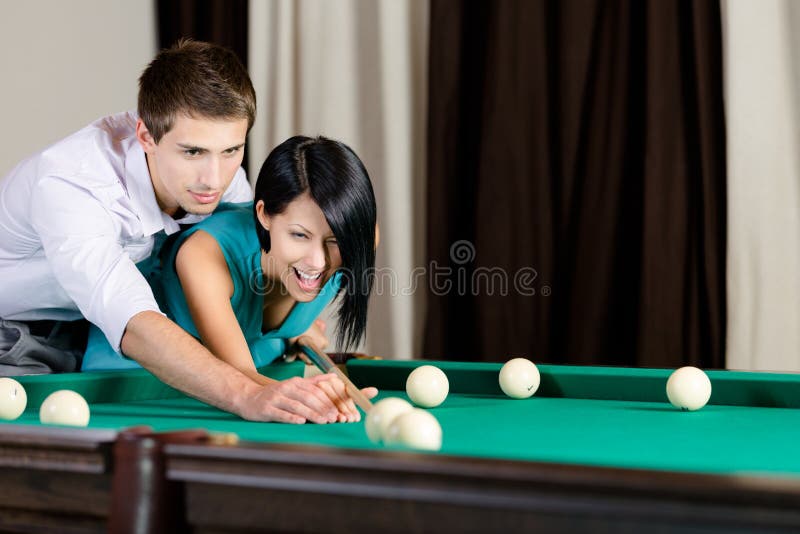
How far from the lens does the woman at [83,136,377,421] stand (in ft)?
6.91

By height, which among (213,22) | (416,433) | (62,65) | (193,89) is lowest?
(416,433)

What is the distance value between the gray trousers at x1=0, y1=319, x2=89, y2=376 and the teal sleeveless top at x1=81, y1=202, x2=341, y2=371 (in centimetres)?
12

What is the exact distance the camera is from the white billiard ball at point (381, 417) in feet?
4.59

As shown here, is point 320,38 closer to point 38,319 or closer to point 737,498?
point 38,319

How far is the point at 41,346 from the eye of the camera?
2.49 meters

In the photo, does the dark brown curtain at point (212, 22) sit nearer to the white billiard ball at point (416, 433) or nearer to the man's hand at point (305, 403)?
the man's hand at point (305, 403)

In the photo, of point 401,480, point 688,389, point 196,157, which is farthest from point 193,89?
point 401,480

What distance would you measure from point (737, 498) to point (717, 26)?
9.61 feet

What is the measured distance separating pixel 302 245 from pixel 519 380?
1.98ft

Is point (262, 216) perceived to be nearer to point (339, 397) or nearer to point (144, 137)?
point (144, 137)

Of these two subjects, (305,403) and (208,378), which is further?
(208,378)

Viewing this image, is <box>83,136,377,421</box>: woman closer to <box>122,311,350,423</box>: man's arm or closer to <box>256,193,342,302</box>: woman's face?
<box>256,193,342,302</box>: woman's face

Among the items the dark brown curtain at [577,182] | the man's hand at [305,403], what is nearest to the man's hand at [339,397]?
the man's hand at [305,403]

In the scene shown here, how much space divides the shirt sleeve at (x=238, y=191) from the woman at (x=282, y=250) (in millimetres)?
359
